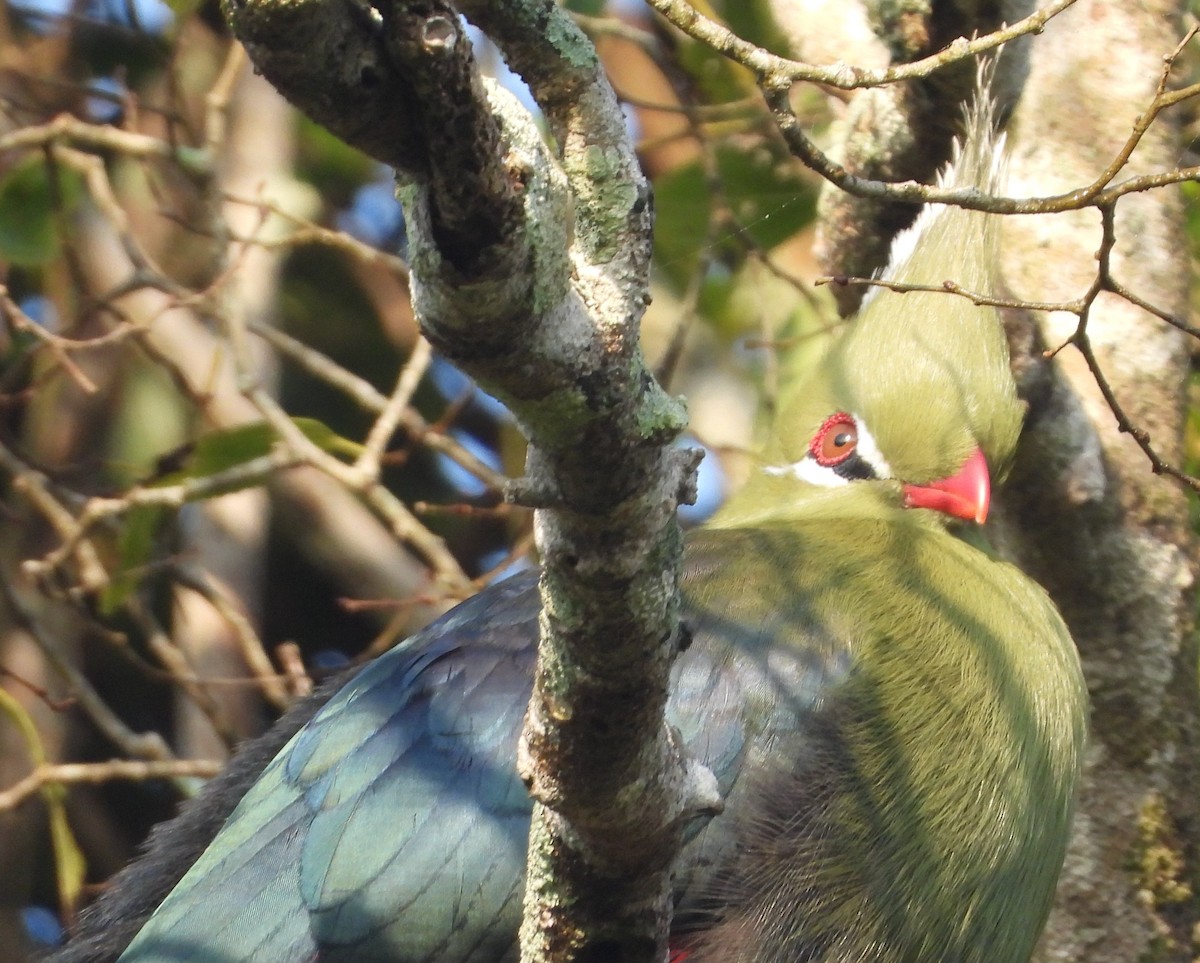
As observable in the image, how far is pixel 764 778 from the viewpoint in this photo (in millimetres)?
2562

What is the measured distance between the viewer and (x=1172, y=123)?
11.5 feet

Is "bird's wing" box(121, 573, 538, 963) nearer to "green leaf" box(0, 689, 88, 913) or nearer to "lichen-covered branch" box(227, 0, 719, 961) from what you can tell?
"lichen-covered branch" box(227, 0, 719, 961)

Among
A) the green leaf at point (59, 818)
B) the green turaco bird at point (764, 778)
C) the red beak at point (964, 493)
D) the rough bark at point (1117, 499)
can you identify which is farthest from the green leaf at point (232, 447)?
the rough bark at point (1117, 499)

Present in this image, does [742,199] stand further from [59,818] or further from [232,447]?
[59,818]

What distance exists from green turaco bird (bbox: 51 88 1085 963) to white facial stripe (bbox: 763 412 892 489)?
8.4 inches

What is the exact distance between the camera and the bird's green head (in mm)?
3322

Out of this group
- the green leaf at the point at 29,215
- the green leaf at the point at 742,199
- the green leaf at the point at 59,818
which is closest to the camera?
the green leaf at the point at 59,818

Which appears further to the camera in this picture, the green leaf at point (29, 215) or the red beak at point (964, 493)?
the green leaf at point (29, 215)

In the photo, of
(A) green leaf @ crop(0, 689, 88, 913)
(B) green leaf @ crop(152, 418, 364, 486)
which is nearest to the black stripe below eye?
(B) green leaf @ crop(152, 418, 364, 486)

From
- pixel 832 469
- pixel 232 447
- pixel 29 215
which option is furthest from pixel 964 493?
pixel 29 215

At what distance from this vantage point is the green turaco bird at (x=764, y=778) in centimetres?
246

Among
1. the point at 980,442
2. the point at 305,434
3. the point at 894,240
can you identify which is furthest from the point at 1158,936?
the point at 305,434

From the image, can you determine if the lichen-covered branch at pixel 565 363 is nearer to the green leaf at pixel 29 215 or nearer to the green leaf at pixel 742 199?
the green leaf at pixel 742 199

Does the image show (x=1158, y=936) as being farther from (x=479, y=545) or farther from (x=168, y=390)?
(x=168, y=390)
